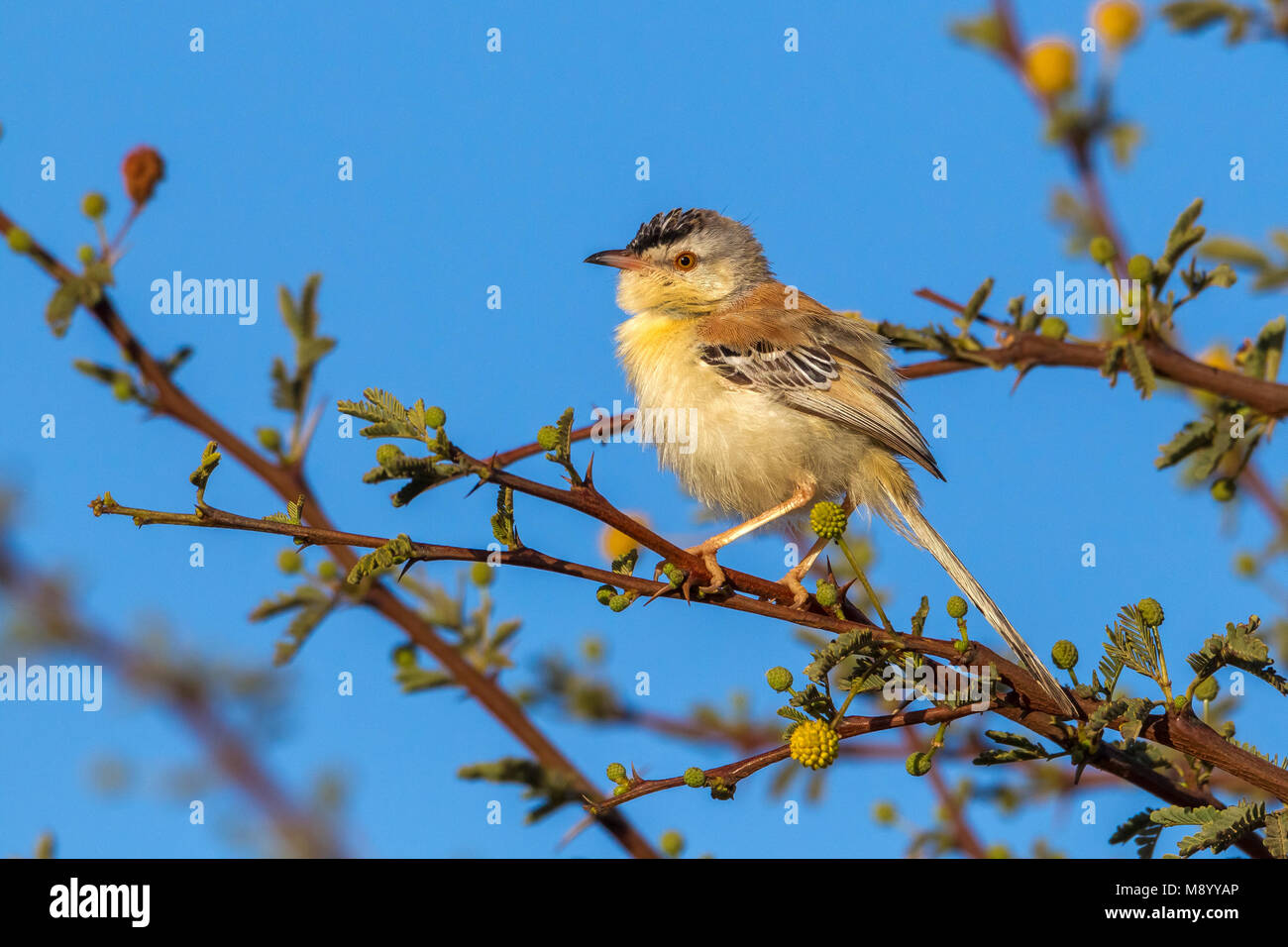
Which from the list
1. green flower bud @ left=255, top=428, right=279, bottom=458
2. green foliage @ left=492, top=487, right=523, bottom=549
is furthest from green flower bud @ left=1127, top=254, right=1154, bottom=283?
green flower bud @ left=255, top=428, right=279, bottom=458


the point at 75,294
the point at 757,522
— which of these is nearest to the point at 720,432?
the point at 757,522

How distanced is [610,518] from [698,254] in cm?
414

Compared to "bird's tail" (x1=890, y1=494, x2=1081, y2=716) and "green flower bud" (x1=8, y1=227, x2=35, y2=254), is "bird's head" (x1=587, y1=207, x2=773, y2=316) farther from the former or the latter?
"green flower bud" (x1=8, y1=227, x2=35, y2=254)

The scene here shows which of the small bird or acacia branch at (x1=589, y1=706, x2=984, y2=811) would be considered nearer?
acacia branch at (x1=589, y1=706, x2=984, y2=811)

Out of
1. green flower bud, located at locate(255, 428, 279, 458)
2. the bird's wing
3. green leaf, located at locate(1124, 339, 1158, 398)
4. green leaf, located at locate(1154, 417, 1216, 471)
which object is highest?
the bird's wing

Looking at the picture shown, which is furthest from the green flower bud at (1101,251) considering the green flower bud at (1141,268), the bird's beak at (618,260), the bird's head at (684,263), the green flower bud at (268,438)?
the bird's beak at (618,260)

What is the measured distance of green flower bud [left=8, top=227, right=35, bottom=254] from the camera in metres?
3.09

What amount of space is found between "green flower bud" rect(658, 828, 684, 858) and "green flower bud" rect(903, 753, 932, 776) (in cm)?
88

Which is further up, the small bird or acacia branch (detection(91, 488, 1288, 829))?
the small bird

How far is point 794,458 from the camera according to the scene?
573cm

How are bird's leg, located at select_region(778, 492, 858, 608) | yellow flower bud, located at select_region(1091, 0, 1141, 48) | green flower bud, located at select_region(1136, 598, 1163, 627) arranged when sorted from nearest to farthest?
green flower bud, located at select_region(1136, 598, 1163, 627), bird's leg, located at select_region(778, 492, 858, 608), yellow flower bud, located at select_region(1091, 0, 1141, 48)
